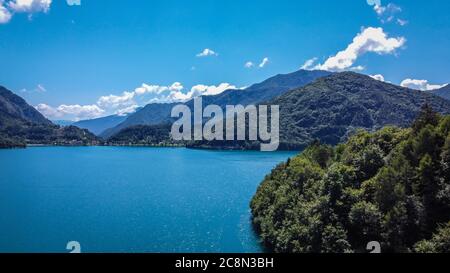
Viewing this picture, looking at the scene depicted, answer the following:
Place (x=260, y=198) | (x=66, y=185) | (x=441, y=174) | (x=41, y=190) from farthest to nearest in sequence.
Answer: (x=66, y=185) < (x=41, y=190) < (x=260, y=198) < (x=441, y=174)

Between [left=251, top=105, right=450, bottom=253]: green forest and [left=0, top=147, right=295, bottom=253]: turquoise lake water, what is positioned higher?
[left=251, top=105, right=450, bottom=253]: green forest

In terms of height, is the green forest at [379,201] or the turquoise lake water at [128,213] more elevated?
the green forest at [379,201]

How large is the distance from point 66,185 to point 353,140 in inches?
2784

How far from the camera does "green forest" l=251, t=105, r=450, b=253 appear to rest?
3053cm

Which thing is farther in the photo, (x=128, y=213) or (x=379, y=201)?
(x=128, y=213)

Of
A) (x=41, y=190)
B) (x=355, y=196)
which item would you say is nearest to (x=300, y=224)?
(x=355, y=196)

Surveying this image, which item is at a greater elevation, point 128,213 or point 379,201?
point 379,201

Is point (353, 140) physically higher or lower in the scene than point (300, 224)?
higher

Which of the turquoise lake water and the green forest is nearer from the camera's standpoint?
the green forest

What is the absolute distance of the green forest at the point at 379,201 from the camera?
3053 centimetres

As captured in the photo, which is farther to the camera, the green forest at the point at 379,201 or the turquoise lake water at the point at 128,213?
the turquoise lake water at the point at 128,213

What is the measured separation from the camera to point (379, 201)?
33469 millimetres
